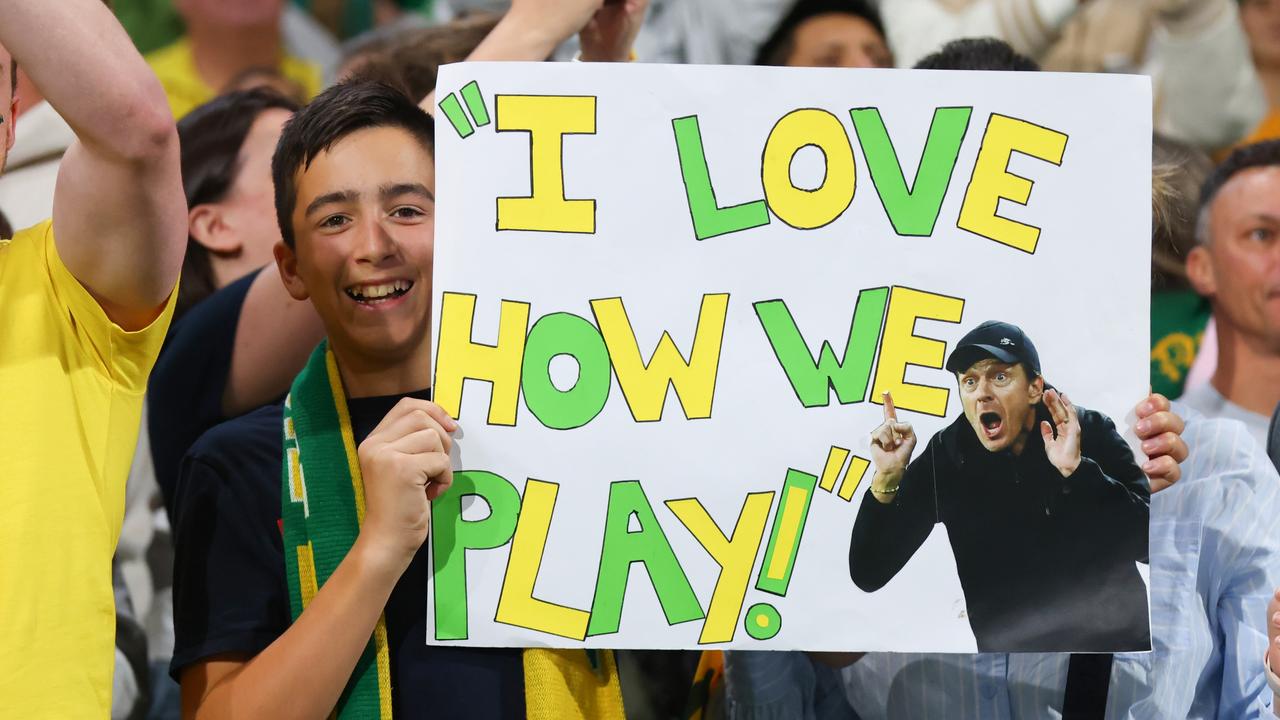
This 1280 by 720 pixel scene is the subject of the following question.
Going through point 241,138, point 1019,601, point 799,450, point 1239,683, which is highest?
point 241,138

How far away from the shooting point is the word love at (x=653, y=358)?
124 cm

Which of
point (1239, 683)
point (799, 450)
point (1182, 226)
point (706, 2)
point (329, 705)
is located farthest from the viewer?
point (706, 2)

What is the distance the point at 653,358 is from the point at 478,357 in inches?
6.6

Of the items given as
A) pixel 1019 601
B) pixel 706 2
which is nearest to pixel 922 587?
pixel 1019 601

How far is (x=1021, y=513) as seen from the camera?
4.15 feet

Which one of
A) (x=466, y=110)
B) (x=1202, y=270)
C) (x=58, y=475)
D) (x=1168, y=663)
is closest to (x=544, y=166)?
(x=466, y=110)

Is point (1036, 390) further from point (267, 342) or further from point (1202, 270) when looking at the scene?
point (1202, 270)

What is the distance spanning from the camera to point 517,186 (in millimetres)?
1254

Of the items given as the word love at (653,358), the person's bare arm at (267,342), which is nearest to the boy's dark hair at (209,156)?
the person's bare arm at (267,342)

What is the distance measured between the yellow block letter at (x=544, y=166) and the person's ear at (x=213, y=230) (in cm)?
92

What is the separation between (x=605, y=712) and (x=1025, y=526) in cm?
45

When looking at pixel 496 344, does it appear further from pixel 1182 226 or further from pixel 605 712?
pixel 1182 226

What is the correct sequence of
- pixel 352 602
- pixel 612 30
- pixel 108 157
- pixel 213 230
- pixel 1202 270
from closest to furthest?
pixel 108 157 → pixel 352 602 → pixel 612 30 → pixel 213 230 → pixel 1202 270

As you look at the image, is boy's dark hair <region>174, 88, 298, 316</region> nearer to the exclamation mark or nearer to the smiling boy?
the smiling boy
